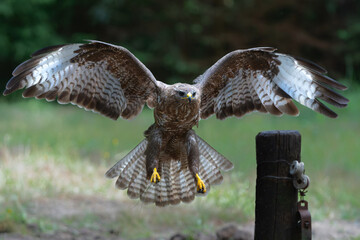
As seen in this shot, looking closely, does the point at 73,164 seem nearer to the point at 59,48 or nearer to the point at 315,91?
the point at 59,48

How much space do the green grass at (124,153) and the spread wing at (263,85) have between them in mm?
1568

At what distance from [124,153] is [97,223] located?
95.0 inches

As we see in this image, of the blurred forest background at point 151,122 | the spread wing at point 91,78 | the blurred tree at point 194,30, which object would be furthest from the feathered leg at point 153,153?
the blurred tree at point 194,30

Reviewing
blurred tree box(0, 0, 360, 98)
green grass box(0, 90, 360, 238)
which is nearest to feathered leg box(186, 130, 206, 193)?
green grass box(0, 90, 360, 238)

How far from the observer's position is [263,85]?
432 centimetres

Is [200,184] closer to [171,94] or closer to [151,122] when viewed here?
[171,94]

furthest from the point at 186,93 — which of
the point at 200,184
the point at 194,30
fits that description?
the point at 194,30

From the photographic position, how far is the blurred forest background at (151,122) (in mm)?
5621

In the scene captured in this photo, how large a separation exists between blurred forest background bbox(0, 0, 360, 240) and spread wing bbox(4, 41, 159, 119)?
0.24 metres

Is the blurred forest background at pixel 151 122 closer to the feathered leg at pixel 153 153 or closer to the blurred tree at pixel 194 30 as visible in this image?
the blurred tree at pixel 194 30

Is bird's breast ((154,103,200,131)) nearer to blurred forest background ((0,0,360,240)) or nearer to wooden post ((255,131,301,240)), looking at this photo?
wooden post ((255,131,301,240))

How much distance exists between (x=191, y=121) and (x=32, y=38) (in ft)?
44.0

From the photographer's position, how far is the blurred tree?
15555mm

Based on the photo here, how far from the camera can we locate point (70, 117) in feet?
39.8
